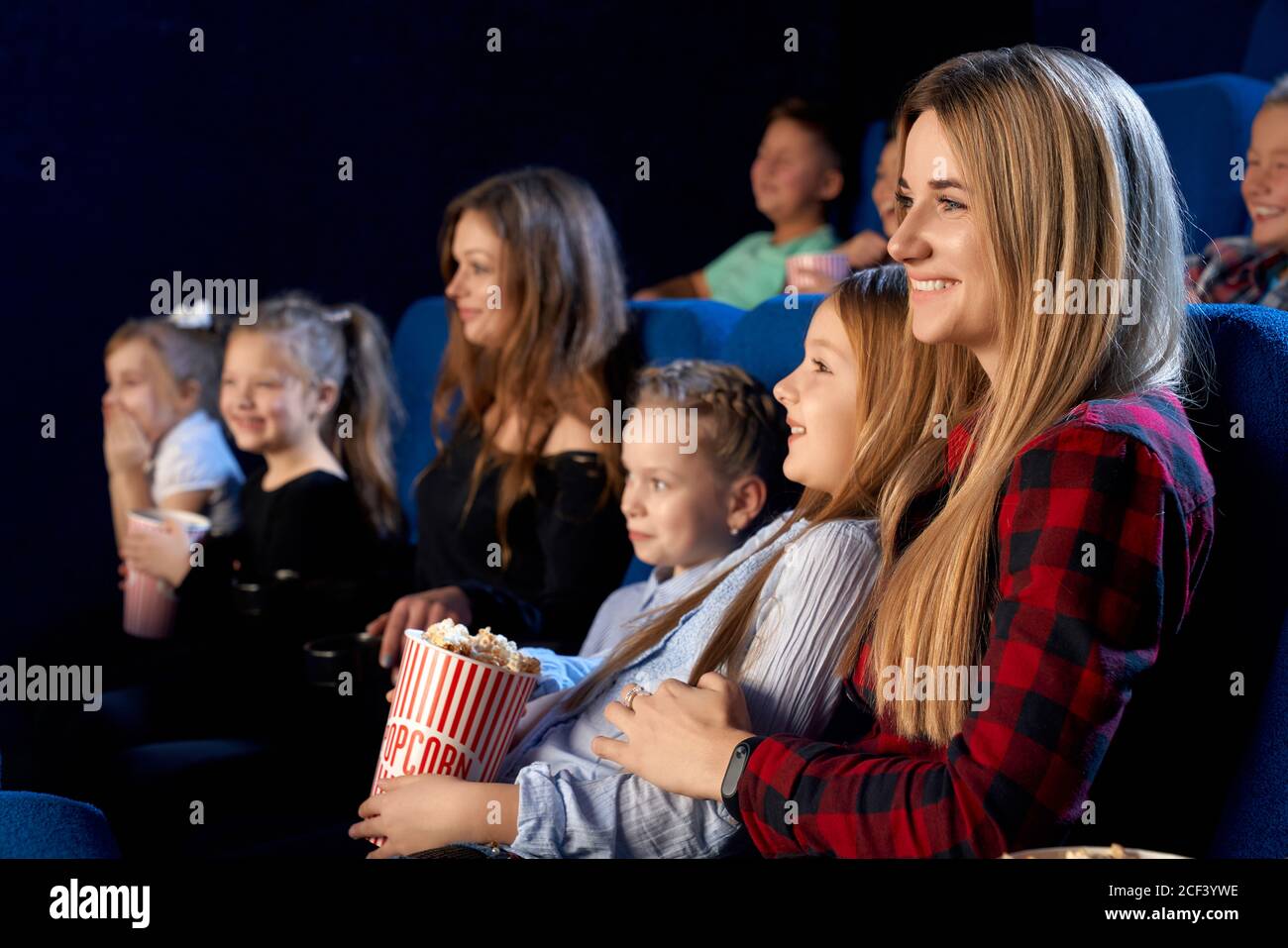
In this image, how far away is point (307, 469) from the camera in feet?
8.42

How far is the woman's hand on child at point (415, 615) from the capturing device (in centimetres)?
177

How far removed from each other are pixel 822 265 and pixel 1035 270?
1.41m

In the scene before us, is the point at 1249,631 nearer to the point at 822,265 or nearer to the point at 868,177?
the point at 822,265

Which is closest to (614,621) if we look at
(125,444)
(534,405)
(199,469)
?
(534,405)

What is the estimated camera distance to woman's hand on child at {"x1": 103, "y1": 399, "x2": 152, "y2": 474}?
305cm

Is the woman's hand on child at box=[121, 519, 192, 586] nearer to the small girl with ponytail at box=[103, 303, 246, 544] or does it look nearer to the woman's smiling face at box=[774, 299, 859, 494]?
the small girl with ponytail at box=[103, 303, 246, 544]

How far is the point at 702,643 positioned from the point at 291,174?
2.46 metres

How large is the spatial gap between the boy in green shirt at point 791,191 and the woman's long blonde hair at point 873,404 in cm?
186

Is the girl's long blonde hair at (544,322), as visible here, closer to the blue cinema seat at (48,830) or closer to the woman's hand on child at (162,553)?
the woman's hand on child at (162,553)

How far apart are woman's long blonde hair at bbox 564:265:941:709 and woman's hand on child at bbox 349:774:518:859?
219 millimetres

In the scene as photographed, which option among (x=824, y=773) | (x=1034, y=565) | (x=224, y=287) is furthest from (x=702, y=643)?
(x=224, y=287)

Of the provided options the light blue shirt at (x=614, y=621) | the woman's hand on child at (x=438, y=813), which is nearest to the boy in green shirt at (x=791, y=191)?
the light blue shirt at (x=614, y=621)
